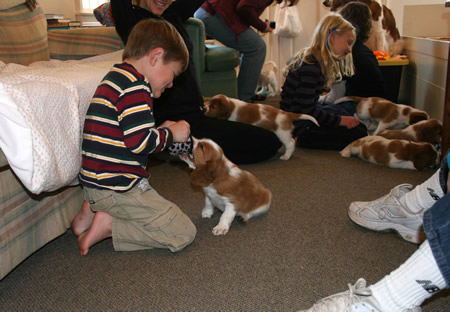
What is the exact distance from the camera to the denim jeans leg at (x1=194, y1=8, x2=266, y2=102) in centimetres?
390

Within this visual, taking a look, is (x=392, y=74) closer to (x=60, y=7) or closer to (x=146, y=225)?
(x=146, y=225)

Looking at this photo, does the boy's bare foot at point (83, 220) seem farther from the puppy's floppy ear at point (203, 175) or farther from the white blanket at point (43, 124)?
the puppy's floppy ear at point (203, 175)

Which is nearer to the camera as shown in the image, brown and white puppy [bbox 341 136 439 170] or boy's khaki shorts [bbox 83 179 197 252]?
boy's khaki shorts [bbox 83 179 197 252]

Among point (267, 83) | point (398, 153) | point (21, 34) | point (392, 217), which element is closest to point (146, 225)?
point (392, 217)

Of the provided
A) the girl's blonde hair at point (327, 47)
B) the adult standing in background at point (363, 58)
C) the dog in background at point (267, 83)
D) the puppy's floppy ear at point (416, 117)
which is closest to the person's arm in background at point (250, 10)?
the adult standing in background at point (363, 58)

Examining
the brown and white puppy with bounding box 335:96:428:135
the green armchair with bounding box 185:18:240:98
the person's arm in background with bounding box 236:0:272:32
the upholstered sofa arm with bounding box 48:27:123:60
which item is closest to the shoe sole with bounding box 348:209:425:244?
the brown and white puppy with bounding box 335:96:428:135

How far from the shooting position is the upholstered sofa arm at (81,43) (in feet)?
8.27

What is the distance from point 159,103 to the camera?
2.50 m

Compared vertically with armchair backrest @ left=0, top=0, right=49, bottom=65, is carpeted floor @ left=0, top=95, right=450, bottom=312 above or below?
below

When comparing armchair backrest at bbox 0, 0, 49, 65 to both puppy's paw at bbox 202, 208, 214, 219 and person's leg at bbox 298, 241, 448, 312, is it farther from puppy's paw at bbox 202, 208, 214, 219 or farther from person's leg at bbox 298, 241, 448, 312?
person's leg at bbox 298, 241, 448, 312

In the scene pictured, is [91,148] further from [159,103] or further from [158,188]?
[159,103]

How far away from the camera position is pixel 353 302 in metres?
1.04

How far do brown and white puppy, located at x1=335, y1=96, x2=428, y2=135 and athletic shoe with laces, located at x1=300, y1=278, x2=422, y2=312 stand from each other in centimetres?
231

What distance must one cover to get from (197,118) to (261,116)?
1.51 feet
